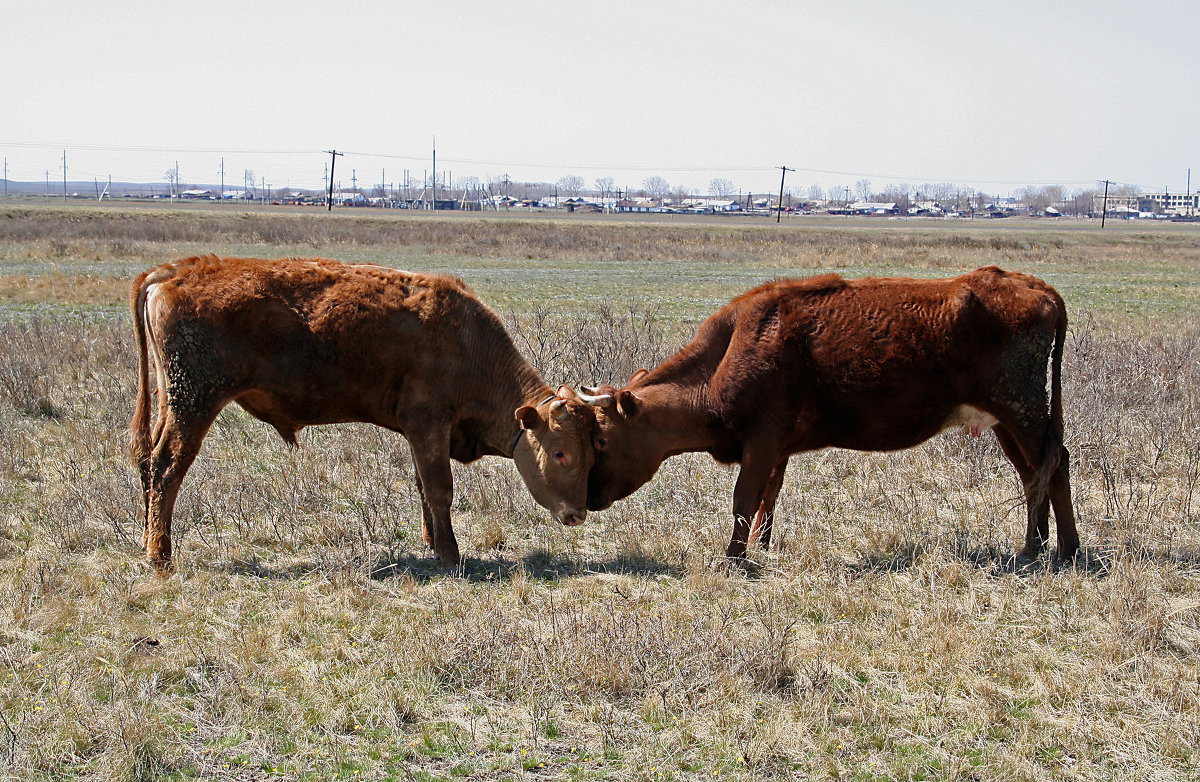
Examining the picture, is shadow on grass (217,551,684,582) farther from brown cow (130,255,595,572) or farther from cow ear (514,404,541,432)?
cow ear (514,404,541,432)

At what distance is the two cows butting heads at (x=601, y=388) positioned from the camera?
25.4 ft

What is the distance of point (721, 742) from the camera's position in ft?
16.2

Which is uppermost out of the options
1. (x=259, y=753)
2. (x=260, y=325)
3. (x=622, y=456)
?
(x=260, y=325)

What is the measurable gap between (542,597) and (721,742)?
7.70ft

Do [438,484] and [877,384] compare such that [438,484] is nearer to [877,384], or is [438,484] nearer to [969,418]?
[877,384]

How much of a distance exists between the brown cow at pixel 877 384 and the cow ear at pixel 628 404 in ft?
0.04

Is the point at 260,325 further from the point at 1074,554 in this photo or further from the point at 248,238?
the point at 248,238

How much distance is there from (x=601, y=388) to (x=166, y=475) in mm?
3341

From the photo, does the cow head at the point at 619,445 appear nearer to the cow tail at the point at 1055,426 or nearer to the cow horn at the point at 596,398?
the cow horn at the point at 596,398

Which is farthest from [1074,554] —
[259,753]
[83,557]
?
[83,557]

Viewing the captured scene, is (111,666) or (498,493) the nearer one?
(111,666)

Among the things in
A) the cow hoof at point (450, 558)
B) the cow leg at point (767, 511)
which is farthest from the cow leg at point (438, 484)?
the cow leg at point (767, 511)

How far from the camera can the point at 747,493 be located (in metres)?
7.88

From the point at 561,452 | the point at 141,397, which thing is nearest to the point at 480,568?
the point at 561,452
